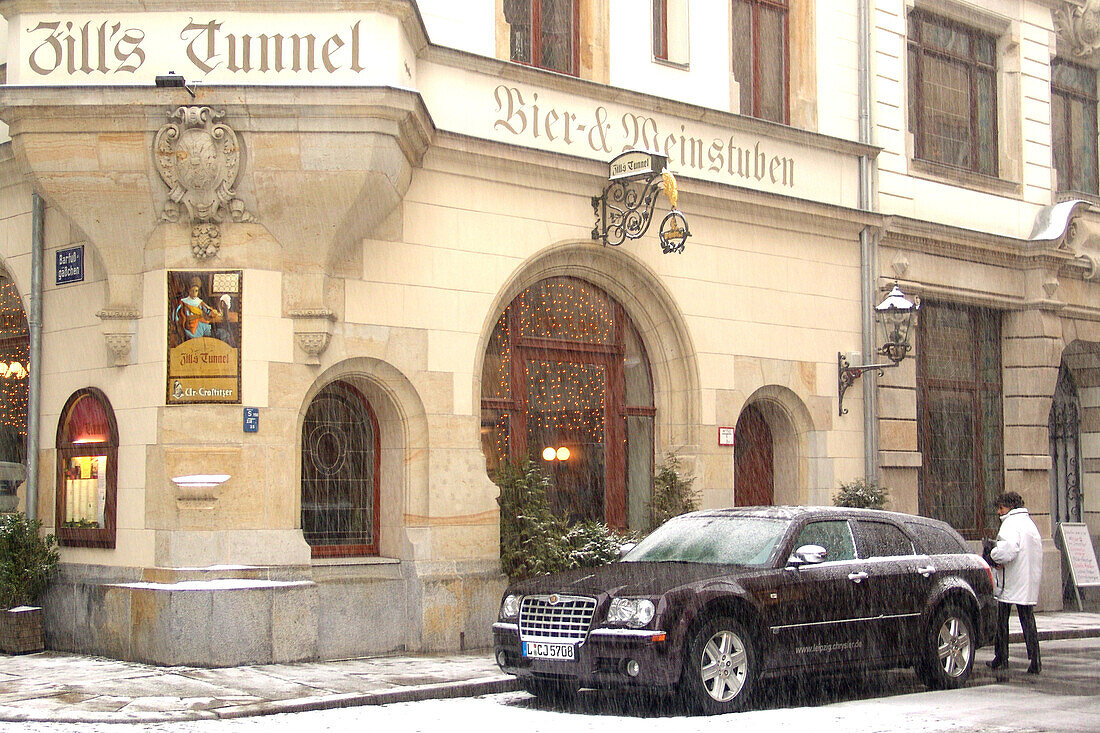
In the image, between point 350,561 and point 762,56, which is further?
point 762,56

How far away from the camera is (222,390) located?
13086mm

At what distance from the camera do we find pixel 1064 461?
23250 millimetres

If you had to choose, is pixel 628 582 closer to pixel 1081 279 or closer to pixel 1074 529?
pixel 1074 529

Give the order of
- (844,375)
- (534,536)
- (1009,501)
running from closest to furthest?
(1009,501)
(534,536)
(844,375)

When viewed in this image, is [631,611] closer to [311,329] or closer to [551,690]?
[551,690]

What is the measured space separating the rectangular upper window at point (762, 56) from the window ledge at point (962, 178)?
2546 mm

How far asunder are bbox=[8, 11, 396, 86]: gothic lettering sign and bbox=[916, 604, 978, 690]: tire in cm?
699

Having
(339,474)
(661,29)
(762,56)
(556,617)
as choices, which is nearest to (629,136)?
(661,29)

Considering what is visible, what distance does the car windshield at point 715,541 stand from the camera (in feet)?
36.9

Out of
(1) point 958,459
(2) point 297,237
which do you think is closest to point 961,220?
(1) point 958,459

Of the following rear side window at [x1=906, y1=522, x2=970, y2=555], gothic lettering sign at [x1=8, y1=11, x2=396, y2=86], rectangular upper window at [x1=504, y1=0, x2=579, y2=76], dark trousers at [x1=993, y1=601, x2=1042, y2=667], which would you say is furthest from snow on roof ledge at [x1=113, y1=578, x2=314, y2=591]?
dark trousers at [x1=993, y1=601, x2=1042, y2=667]

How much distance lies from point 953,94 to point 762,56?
13.5ft

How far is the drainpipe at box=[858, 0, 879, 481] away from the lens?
18625mm

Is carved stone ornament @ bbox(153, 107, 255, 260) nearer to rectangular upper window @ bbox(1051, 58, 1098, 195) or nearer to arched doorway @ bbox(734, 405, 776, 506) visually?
arched doorway @ bbox(734, 405, 776, 506)
